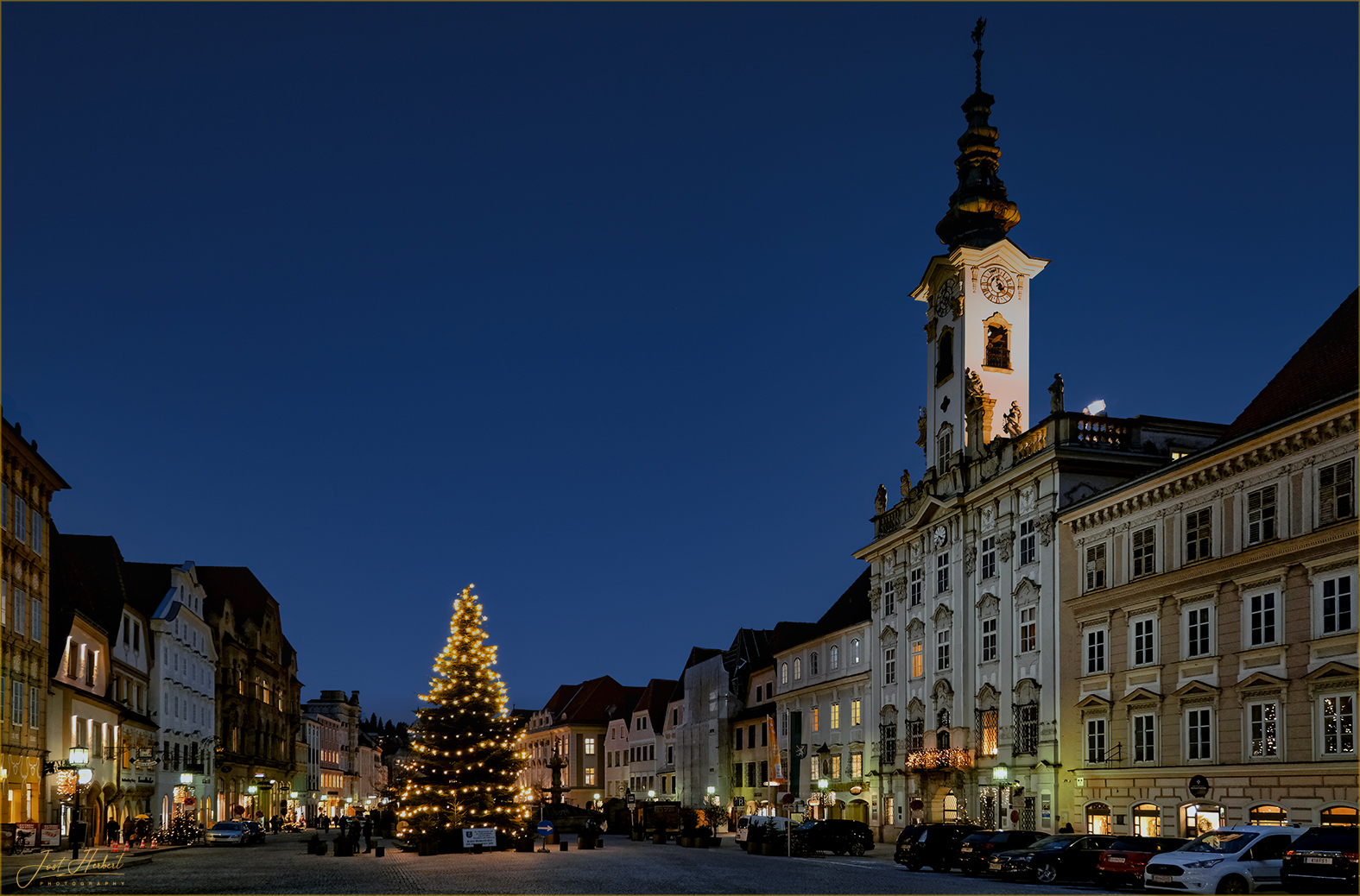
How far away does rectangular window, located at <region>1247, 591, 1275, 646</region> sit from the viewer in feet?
133

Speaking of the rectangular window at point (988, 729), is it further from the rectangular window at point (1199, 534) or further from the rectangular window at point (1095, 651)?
the rectangular window at point (1199, 534)

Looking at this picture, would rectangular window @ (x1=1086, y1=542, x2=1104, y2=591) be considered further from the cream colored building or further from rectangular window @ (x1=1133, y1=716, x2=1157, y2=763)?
rectangular window @ (x1=1133, y1=716, x2=1157, y2=763)

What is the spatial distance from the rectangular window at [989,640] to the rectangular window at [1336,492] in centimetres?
2133

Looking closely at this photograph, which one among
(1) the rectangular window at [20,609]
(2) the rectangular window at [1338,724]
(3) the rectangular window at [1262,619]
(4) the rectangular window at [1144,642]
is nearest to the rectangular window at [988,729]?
(4) the rectangular window at [1144,642]

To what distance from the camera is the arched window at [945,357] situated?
220 ft

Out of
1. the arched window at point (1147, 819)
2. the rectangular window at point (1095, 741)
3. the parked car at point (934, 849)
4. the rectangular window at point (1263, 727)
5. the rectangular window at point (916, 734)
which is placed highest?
the rectangular window at point (1263, 727)

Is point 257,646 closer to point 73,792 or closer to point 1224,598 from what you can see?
point 73,792

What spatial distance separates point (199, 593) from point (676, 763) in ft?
134

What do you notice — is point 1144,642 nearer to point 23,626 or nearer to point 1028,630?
point 1028,630

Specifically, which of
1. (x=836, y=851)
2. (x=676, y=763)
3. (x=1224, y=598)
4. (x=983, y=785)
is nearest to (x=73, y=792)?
(x=836, y=851)

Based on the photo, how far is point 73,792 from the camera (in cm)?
5025

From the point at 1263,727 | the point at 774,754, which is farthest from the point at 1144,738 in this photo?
the point at 774,754

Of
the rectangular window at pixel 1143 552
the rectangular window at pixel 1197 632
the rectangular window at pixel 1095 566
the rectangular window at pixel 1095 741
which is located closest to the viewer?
the rectangular window at pixel 1197 632

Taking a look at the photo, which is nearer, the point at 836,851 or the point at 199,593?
the point at 836,851
